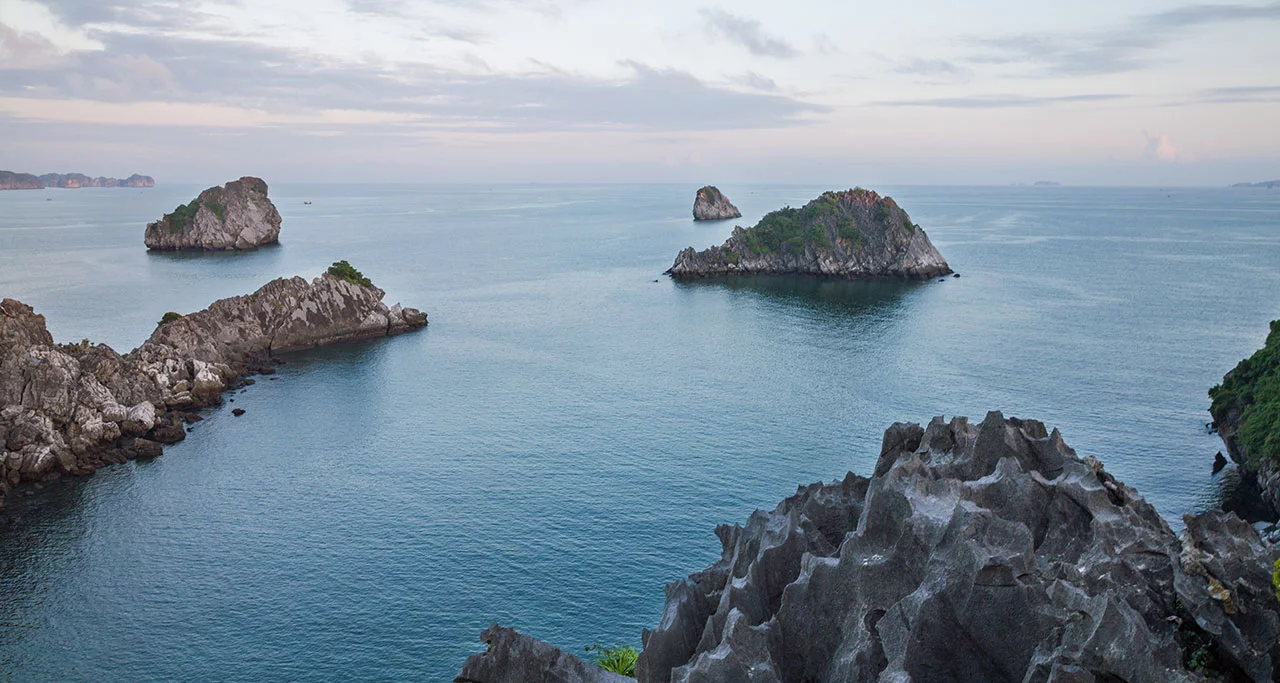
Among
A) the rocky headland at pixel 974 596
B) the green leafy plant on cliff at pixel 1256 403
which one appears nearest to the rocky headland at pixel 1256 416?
the green leafy plant on cliff at pixel 1256 403

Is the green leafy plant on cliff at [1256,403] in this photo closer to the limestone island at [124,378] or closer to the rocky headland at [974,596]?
the rocky headland at [974,596]

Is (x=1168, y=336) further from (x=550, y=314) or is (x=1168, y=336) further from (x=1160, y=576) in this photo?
(x=1160, y=576)

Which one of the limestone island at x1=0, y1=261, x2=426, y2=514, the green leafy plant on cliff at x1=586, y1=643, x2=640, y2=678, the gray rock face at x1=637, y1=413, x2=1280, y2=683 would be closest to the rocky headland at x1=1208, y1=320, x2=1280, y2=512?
the gray rock face at x1=637, y1=413, x2=1280, y2=683

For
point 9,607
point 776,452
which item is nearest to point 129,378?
point 9,607

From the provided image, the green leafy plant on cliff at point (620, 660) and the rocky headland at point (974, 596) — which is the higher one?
the rocky headland at point (974, 596)

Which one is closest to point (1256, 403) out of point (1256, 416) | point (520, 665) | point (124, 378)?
point (1256, 416)

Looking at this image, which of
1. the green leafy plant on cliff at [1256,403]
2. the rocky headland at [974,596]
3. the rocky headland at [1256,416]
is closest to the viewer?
the rocky headland at [974,596]
